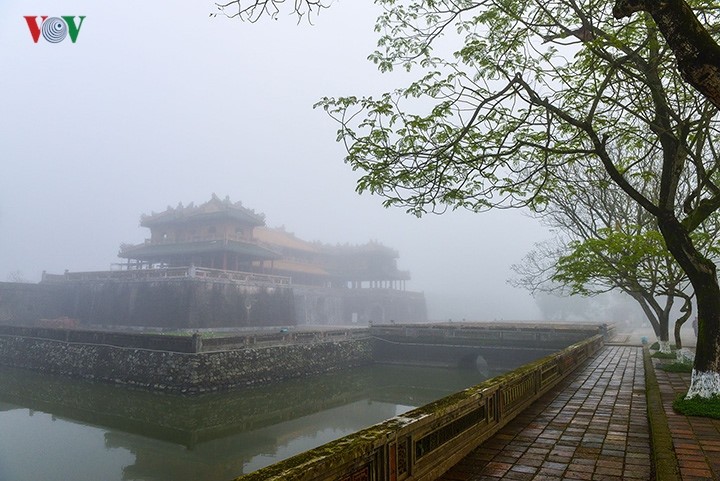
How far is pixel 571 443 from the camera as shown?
194 inches

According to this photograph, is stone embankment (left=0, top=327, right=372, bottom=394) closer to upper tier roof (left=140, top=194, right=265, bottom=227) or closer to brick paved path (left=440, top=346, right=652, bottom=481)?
brick paved path (left=440, top=346, right=652, bottom=481)

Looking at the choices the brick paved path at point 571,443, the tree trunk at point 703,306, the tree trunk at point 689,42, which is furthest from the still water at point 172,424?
the tree trunk at point 689,42

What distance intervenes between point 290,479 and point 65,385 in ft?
65.5

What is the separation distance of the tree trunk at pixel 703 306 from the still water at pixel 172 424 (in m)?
8.51

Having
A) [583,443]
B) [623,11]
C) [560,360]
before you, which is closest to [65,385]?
[560,360]

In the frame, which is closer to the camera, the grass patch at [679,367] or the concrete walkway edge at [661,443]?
the concrete walkway edge at [661,443]

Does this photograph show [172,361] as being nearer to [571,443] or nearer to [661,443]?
[571,443]

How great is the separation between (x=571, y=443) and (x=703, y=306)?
3476 millimetres

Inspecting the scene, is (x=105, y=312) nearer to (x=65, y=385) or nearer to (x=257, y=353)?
(x=65, y=385)

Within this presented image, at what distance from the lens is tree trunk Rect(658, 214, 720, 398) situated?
6527mm

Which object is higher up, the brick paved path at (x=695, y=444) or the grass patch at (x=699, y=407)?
the grass patch at (x=699, y=407)

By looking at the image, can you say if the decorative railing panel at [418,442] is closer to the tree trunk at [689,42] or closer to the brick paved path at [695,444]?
the brick paved path at [695,444]

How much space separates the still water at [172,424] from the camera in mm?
10156

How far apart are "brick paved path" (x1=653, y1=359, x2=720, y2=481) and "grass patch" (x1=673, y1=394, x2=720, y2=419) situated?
0.09 meters
